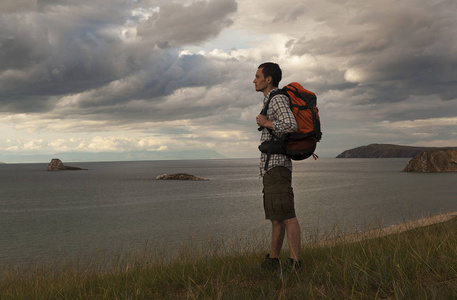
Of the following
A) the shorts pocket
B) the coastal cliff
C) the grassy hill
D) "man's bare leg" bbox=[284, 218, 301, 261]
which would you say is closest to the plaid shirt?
the shorts pocket

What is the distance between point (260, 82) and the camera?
4809 mm

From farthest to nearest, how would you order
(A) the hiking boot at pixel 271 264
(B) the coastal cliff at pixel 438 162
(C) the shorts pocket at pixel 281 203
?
(B) the coastal cliff at pixel 438 162 → (A) the hiking boot at pixel 271 264 → (C) the shorts pocket at pixel 281 203

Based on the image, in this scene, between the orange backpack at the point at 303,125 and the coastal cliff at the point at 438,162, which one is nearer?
the orange backpack at the point at 303,125

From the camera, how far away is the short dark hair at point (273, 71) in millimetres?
4785

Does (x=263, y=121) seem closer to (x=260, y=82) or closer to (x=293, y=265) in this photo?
(x=260, y=82)

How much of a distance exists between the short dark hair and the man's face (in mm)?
45

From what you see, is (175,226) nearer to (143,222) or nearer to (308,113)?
(143,222)

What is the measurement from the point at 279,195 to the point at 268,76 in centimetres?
161

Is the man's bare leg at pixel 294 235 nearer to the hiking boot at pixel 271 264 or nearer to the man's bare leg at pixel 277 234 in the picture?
the man's bare leg at pixel 277 234

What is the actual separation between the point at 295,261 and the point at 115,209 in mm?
35052

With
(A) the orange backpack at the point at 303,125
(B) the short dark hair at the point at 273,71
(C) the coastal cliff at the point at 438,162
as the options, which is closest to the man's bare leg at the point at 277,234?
(A) the orange backpack at the point at 303,125

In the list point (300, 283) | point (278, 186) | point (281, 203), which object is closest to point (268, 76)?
point (278, 186)

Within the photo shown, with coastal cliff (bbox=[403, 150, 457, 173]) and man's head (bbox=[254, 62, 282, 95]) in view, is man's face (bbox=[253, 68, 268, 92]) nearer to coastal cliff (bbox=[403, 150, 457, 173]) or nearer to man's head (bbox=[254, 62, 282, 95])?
man's head (bbox=[254, 62, 282, 95])

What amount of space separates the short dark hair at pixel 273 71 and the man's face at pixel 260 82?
0.05 meters
